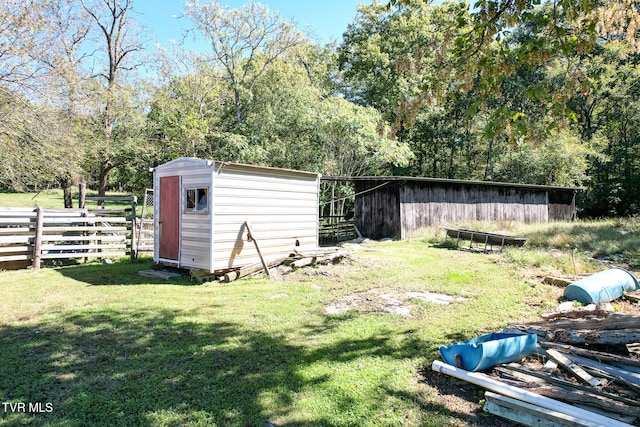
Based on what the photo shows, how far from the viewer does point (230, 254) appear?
8.21 metres

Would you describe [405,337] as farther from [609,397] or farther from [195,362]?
[195,362]

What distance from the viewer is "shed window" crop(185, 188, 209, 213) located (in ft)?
26.3

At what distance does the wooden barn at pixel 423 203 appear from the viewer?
625 inches

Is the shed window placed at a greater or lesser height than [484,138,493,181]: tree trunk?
lesser

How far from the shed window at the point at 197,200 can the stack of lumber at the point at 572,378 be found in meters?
5.82

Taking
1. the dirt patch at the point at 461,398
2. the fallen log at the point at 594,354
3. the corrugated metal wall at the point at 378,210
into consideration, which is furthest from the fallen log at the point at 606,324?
the corrugated metal wall at the point at 378,210

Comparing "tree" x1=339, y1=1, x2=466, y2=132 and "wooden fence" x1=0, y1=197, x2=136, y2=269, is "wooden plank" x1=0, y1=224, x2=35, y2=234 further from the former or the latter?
"tree" x1=339, y1=1, x2=466, y2=132

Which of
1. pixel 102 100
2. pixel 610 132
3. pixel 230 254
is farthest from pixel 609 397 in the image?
pixel 610 132

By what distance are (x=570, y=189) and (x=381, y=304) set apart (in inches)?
908

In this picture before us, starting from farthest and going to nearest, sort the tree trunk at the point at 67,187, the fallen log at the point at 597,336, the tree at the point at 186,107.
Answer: the tree at the point at 186,107 < the tree trunk at the point at 67,187 < the fallen log at the point at 597,336

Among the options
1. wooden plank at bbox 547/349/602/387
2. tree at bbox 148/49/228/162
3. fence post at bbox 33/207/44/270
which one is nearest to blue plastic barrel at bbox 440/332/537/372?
wooden plank at bbox 547/349/602/387

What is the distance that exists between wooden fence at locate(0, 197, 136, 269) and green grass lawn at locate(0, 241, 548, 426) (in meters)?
1.33

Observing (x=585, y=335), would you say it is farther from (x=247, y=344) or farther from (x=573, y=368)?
(x=247, y=344)

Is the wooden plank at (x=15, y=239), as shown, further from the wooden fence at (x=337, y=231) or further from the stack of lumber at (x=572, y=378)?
the wooden fence at (x=337, y=231)
